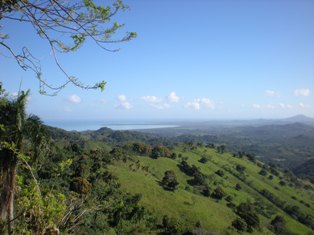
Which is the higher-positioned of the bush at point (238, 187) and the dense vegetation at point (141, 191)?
the dense vegetation at point (141, 191)

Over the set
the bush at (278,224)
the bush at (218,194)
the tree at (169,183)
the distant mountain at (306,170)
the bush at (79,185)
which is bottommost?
the distant mountain at (306,170)

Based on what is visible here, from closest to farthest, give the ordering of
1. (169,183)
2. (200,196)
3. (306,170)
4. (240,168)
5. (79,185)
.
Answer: (79,185) < (169,183) < (200,196) < (240,168) < (306,170)

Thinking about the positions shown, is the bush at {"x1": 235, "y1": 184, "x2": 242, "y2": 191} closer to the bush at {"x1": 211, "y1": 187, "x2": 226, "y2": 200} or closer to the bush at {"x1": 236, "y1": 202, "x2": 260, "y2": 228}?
the bush at {"x1": 211, "y1": 187, "x2": 226, "y2": 200}

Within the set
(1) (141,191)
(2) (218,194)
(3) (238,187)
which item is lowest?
(3) (238,187)

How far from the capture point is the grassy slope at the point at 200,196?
4812cm

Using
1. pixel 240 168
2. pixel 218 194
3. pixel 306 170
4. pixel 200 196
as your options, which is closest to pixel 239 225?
pixel 200 196

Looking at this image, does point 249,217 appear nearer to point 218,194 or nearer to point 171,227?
point 218,194

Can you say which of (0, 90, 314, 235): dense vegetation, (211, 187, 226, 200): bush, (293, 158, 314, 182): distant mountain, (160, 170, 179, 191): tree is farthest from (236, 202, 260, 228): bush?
(293, 158, 314, 182): distant mountain

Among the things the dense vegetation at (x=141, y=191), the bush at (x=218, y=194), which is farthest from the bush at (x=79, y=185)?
the bush at (x=218, y=194)

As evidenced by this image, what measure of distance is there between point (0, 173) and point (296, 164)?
18591cm

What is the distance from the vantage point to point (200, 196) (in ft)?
200

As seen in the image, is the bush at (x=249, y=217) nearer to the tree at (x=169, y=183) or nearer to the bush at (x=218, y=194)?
the bush at (x=218, y=194)

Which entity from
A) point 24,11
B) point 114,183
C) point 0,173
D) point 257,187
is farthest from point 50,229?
point 257,187

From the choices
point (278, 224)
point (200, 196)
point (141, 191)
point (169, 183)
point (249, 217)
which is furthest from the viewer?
point (278, 224)
